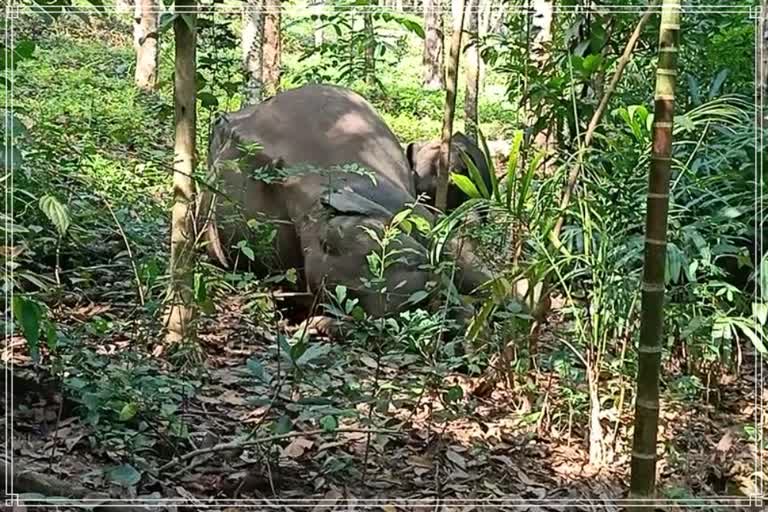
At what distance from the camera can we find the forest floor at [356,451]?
1.71 meters

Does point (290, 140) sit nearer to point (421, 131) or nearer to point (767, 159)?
point (421, 131)

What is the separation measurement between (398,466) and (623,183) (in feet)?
2.54

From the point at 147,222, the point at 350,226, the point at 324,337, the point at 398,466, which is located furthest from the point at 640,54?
the point at 147,222

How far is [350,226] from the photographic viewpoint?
2752 millimetres

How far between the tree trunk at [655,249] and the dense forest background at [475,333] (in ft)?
1.09

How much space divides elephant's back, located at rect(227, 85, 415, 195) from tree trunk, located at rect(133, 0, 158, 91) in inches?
17.3

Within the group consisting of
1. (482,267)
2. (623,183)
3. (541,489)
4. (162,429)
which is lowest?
(541,489)

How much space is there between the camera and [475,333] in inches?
85.8

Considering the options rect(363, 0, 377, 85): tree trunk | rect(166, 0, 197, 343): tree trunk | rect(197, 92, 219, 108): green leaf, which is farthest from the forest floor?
rect(363, 0, 377, 85): tree trunk

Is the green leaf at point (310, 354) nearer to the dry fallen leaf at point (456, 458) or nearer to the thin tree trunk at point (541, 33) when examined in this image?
the dry fallen leaf at point (456, 458)

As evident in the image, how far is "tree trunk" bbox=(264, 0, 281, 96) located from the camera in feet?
10.9

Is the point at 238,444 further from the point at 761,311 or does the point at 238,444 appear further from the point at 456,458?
the point at 761,311

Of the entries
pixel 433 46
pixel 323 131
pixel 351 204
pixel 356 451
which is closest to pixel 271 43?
pixel 323 131

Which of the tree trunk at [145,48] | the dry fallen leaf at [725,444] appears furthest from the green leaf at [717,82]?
the tree trunk at [145,48]
